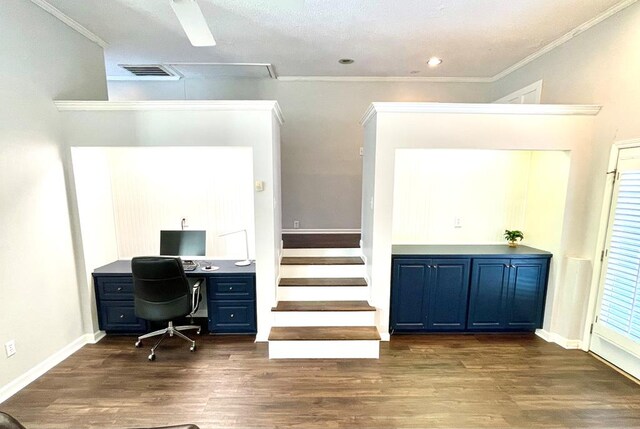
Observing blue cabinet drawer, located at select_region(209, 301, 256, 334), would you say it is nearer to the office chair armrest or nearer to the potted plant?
the office chair armrest

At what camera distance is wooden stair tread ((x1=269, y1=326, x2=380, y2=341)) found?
287cm

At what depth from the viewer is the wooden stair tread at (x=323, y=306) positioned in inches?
122

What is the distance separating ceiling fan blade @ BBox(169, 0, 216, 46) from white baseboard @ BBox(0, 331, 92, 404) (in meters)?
3.24

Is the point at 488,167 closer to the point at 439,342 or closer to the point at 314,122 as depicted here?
the point at 439,342

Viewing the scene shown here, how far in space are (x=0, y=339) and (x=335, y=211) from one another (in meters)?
4.08

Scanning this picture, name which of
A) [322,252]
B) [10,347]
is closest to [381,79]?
[322,252]

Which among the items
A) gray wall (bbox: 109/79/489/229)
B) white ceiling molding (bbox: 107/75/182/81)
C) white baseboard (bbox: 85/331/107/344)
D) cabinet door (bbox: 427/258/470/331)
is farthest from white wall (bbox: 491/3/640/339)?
white ceiling molding (bbox: 107/75/182/81)

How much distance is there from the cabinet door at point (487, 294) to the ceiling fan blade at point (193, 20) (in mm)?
3464

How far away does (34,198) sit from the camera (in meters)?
2.57

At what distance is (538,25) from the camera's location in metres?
2.93

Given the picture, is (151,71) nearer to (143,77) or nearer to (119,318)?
(143,77)

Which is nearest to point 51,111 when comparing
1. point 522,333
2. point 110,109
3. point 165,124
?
point 110,109

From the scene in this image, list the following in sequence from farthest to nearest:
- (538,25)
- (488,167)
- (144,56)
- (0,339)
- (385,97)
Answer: (385,97)
(144,56)
(488,167)
(538,25)
(0,339)

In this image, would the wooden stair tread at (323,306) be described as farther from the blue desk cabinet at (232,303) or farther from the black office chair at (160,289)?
the black office chair at (160,289)
